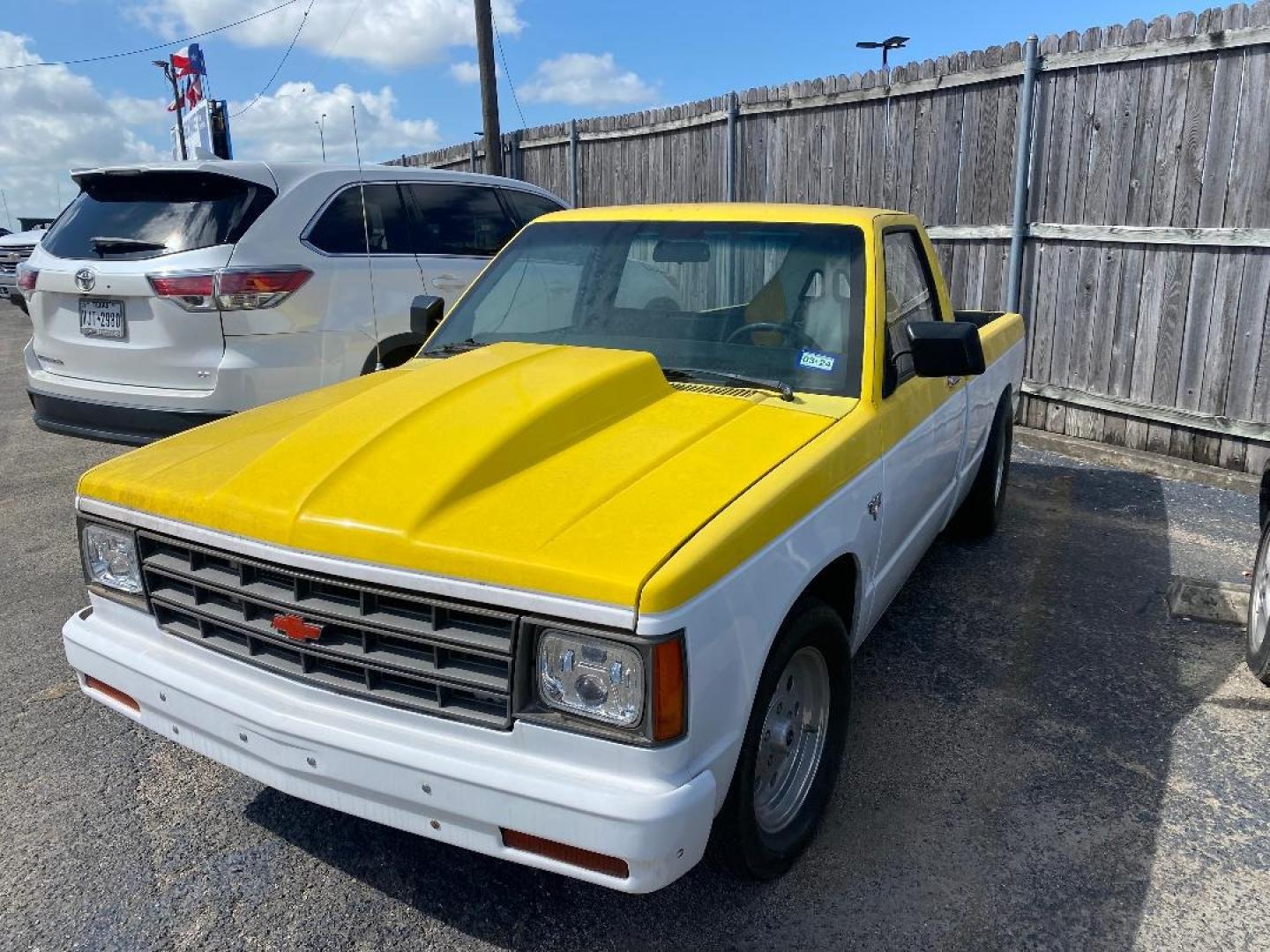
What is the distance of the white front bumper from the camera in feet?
6.54

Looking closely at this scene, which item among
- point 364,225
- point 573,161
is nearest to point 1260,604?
point 364,225

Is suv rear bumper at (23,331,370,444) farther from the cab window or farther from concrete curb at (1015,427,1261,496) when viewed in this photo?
concrete curb at (1015,427,1261,496)

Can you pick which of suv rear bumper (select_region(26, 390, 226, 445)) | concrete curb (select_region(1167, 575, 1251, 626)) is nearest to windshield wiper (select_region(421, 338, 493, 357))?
suv rear bumper (select_region(26, 390, 226, 445))

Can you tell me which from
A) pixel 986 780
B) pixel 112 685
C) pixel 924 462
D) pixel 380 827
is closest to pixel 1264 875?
pixel 986 780

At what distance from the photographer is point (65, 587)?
477 cm

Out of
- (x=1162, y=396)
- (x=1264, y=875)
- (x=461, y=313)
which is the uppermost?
(x=461, y=313)

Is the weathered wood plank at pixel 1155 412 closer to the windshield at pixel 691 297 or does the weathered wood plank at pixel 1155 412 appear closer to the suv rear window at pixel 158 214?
the windshield at pixel 691 297

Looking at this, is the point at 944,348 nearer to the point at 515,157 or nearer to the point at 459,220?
the point at 459,220

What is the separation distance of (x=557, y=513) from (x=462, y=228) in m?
5.06

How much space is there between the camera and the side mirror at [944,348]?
3178mm

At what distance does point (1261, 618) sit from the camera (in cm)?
383

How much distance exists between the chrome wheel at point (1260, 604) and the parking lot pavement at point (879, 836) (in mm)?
191

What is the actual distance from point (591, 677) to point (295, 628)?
749 millimetres

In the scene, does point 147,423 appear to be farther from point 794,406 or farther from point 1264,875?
point 1264,875
